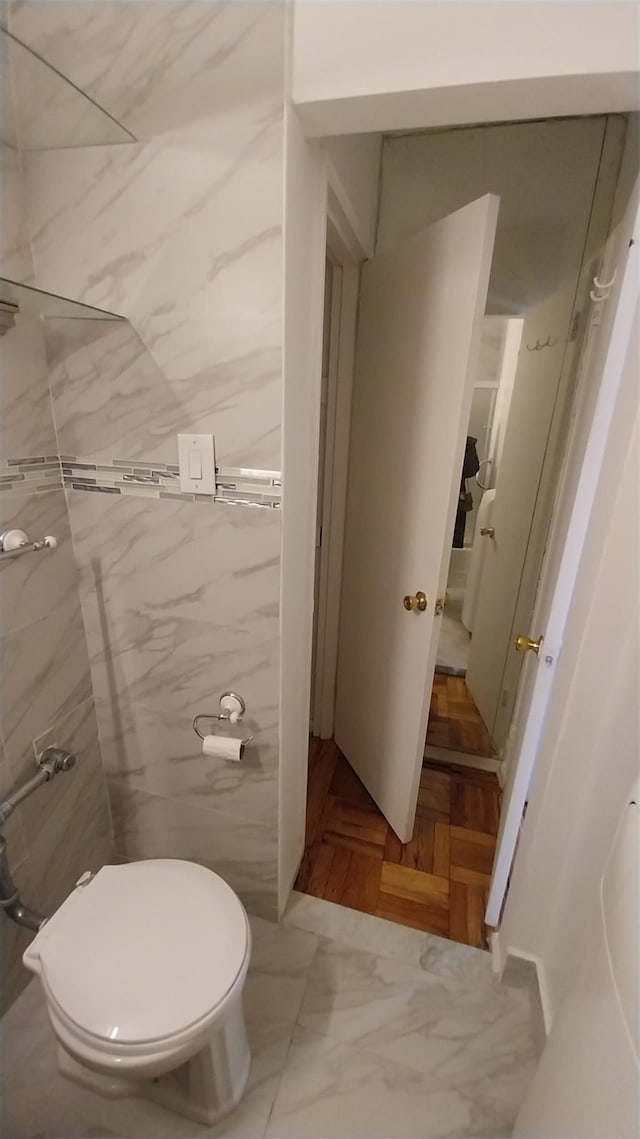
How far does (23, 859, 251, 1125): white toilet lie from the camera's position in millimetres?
798

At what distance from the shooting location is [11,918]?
109 centimetres

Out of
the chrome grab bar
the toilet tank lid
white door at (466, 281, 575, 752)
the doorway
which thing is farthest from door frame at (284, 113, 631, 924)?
white door at (466, 281, 575, 752)

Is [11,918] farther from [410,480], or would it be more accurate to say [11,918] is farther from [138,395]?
[410,480]

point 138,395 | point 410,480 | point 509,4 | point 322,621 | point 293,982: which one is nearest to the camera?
point 509,4

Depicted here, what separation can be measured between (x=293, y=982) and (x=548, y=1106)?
706mm

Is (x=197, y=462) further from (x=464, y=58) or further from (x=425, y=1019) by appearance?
(x=425, y=1019)

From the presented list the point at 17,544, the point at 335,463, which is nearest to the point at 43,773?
the point at 17,544

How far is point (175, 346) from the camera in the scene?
97cm

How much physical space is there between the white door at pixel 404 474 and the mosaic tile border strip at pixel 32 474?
0.93m

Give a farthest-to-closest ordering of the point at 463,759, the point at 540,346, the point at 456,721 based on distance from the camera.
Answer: the point at 456,721
the point at 463,759
the point at 540,346

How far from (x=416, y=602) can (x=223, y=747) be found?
66 centimetres

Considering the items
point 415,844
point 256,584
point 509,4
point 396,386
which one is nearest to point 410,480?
point 396,386

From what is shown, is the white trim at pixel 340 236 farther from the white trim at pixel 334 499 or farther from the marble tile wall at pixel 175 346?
the marble tile wall at pixel 175 346

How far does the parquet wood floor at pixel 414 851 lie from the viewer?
142 cm
